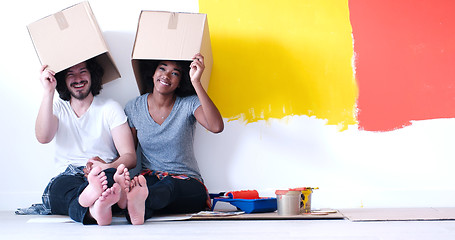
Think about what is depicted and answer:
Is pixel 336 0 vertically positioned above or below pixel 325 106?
above

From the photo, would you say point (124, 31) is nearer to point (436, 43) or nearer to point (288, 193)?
point (288, 193)

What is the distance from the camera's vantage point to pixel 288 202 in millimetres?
1884

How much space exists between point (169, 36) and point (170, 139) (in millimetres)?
422

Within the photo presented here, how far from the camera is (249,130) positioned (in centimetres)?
228

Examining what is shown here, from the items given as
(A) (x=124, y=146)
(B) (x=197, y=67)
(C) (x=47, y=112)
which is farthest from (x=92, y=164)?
(B) (x=197, y=67)

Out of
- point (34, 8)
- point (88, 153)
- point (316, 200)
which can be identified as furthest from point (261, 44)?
point (34, 8)

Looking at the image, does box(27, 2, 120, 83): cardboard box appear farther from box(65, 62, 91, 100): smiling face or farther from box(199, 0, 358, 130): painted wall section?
box(199, 0, 358, 130): painted wall section

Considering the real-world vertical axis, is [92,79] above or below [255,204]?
above

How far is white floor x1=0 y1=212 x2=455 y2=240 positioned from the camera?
139 centimetres

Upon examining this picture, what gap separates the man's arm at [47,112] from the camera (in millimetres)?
1918

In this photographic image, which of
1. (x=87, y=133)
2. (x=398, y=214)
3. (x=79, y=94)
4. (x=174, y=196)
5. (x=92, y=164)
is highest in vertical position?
(x=79, y=94)

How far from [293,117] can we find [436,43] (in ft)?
2.26

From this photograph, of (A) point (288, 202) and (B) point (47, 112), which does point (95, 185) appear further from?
(A) point (288, 202)

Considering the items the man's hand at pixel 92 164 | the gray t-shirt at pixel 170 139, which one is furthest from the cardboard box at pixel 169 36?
the man's hand at pixel 92 164
